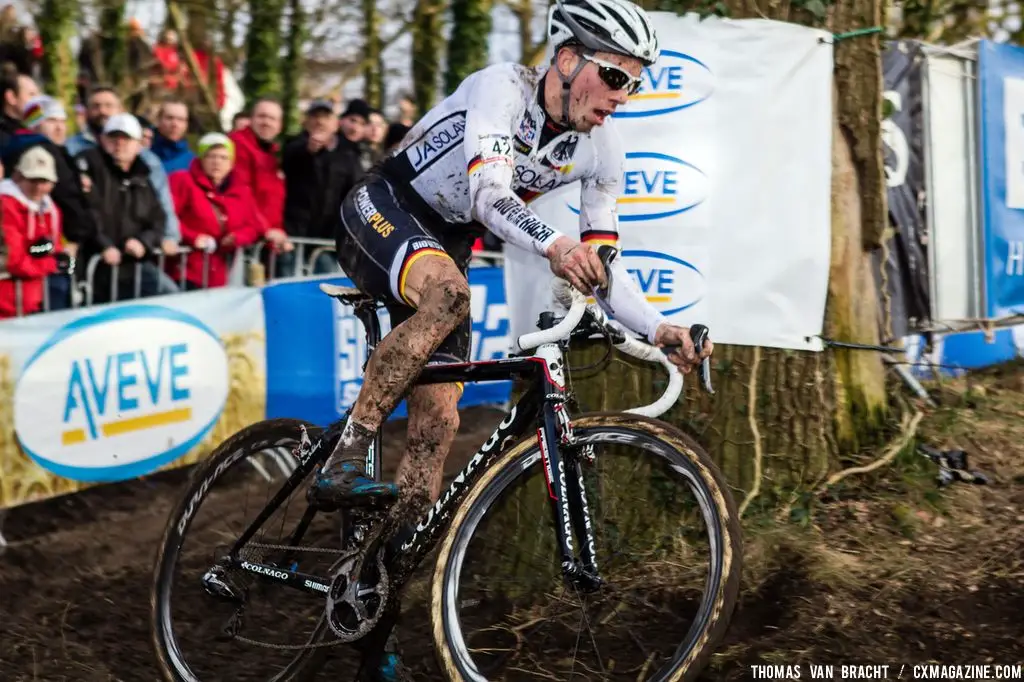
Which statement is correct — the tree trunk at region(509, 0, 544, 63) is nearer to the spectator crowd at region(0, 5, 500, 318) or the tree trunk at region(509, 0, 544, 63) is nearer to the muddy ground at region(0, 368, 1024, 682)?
the spectator crowd at region(0, 5, 500, 318)

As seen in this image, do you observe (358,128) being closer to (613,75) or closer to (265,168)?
(265,168)

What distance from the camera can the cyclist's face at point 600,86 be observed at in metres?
4.20

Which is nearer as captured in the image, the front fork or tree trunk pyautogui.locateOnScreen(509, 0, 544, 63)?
the front fork

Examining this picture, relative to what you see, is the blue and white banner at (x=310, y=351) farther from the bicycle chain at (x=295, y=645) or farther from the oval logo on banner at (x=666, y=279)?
the bicycle chain at (x=295, y=645)

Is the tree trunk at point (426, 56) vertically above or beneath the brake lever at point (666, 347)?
above

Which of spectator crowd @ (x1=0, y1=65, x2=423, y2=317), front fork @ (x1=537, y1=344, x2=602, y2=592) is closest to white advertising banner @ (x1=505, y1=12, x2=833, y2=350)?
front fork @ (x1=537, y1=344, x2=602, y2=592)

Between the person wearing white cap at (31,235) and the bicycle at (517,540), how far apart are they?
3.21 meters

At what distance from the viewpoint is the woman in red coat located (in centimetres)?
919

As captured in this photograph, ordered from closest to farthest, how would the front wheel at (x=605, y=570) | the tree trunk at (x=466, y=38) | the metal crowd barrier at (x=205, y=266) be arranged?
1. the front wheel at (x=605, y=570)
2. the metal crowd barrier at (x=205, y=266)
3. the tree trunk at (x=466, y=38)

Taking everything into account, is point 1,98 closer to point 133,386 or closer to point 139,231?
point 139,231

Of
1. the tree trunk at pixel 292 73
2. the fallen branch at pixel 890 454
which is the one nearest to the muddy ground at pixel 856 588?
the fallen branch at pixel 890 454

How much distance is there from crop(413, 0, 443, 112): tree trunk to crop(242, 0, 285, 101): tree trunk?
2084 millimetres

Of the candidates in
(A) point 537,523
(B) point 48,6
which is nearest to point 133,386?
(A) point 537,523

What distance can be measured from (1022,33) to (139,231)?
7507 mm
